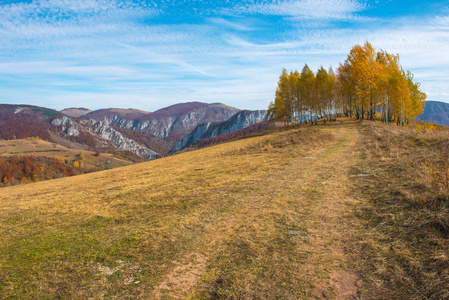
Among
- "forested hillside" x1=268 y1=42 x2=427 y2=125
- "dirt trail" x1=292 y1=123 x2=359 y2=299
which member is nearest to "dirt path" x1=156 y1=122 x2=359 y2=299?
"dirt trail" x1=292 y1=123 x2=359 y2=299

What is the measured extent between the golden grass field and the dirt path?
0.09ft

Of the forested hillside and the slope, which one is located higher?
the forested hillside

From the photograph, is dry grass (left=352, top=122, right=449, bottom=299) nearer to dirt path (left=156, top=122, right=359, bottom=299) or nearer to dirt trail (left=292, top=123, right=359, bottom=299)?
dirt trail (left=292, top=123, right=359, bottom=299)

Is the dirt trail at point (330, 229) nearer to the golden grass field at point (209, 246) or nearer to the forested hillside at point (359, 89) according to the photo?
the golden grass field at point (209, 246)

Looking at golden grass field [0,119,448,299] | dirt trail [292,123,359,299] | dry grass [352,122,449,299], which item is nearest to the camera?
dry grass [352,122,449,299]

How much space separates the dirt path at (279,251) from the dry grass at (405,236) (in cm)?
49

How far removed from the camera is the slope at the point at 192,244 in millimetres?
5281

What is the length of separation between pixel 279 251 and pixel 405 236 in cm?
329

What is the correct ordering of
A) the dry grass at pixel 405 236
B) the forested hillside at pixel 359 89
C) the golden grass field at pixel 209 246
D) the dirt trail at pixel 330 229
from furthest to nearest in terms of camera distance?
the forested hillside at pixel 359 89 → the golden grass field at pixel 209 246 → the dirt trail at pixel 330 229 → the dry grass at pixel 405 236

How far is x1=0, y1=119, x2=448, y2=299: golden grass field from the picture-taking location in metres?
5.19

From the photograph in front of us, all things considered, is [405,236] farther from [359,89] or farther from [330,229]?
[359,89]

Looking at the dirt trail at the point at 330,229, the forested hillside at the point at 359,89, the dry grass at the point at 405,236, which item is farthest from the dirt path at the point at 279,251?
the forested hillside at the point at 359,89

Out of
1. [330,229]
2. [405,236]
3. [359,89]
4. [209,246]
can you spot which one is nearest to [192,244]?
[209,246]

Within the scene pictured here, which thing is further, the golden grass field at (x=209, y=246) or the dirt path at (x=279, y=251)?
the golden grass field at (x=209, y=246)
